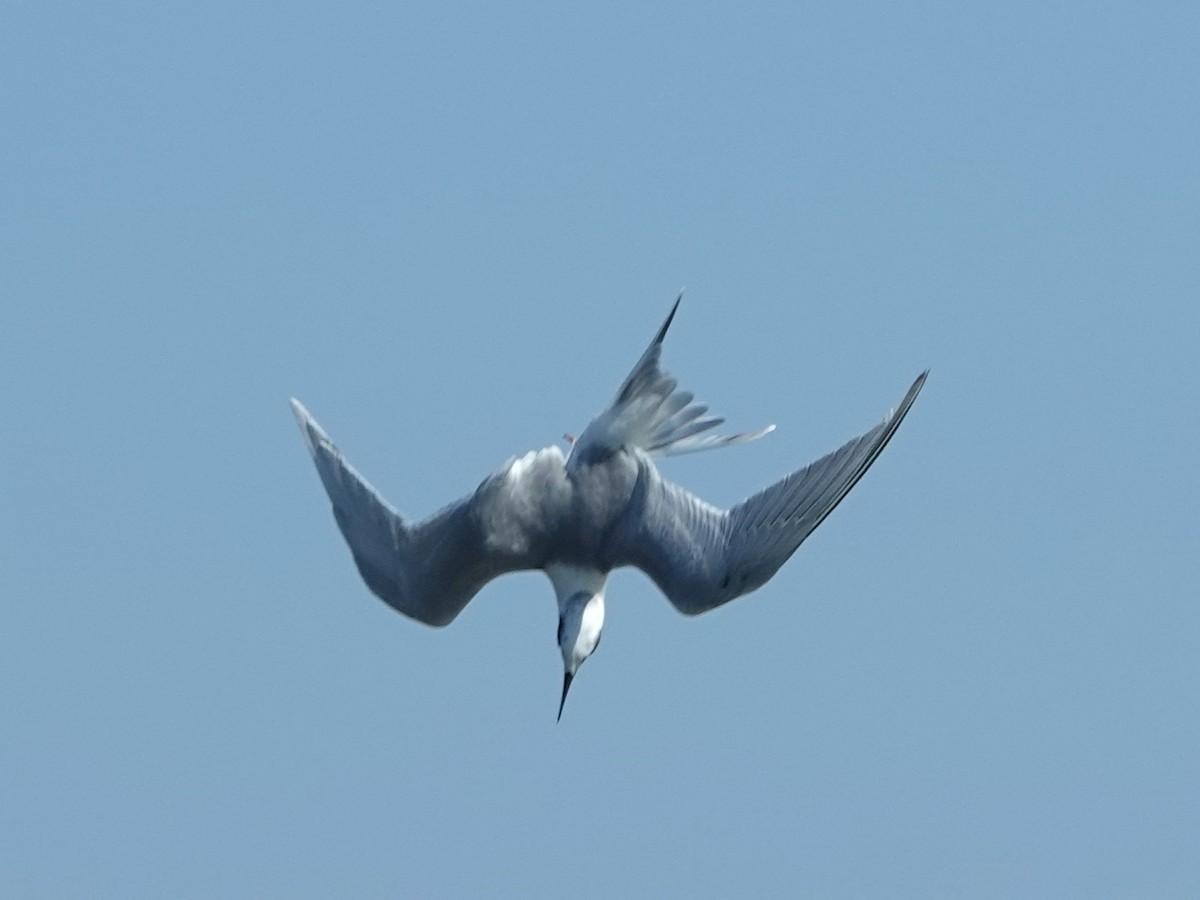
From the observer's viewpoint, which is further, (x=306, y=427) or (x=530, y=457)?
(x=306, y=427)

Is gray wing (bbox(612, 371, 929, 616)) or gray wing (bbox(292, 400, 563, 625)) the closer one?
gray wing (bbox(612, 371, 929, 616))

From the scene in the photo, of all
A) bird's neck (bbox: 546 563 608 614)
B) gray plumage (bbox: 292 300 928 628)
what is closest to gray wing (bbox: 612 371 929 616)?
gray plumage (bbox: 292 300 928 628)

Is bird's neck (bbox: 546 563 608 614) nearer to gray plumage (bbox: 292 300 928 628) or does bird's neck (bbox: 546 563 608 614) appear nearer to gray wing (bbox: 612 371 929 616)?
gray plumage (bbox: 292 300 928 628)

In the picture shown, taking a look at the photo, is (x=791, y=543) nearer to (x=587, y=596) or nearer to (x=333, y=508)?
(x=587, y=596)

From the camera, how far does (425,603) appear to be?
883 inches

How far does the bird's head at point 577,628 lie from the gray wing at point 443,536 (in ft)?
1.33

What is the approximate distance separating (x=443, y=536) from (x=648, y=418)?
1.68 meters

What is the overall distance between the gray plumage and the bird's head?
6.5 inches

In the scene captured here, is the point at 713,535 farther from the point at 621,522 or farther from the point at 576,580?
the point at 576,580

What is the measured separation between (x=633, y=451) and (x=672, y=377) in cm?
62

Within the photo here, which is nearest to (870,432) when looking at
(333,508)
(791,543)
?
(791,543)

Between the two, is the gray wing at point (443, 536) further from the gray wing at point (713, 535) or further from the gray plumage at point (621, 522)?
the gray wing at point (713, 535)

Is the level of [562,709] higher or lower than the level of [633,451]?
lower

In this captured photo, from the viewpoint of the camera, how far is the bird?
2170 cm
